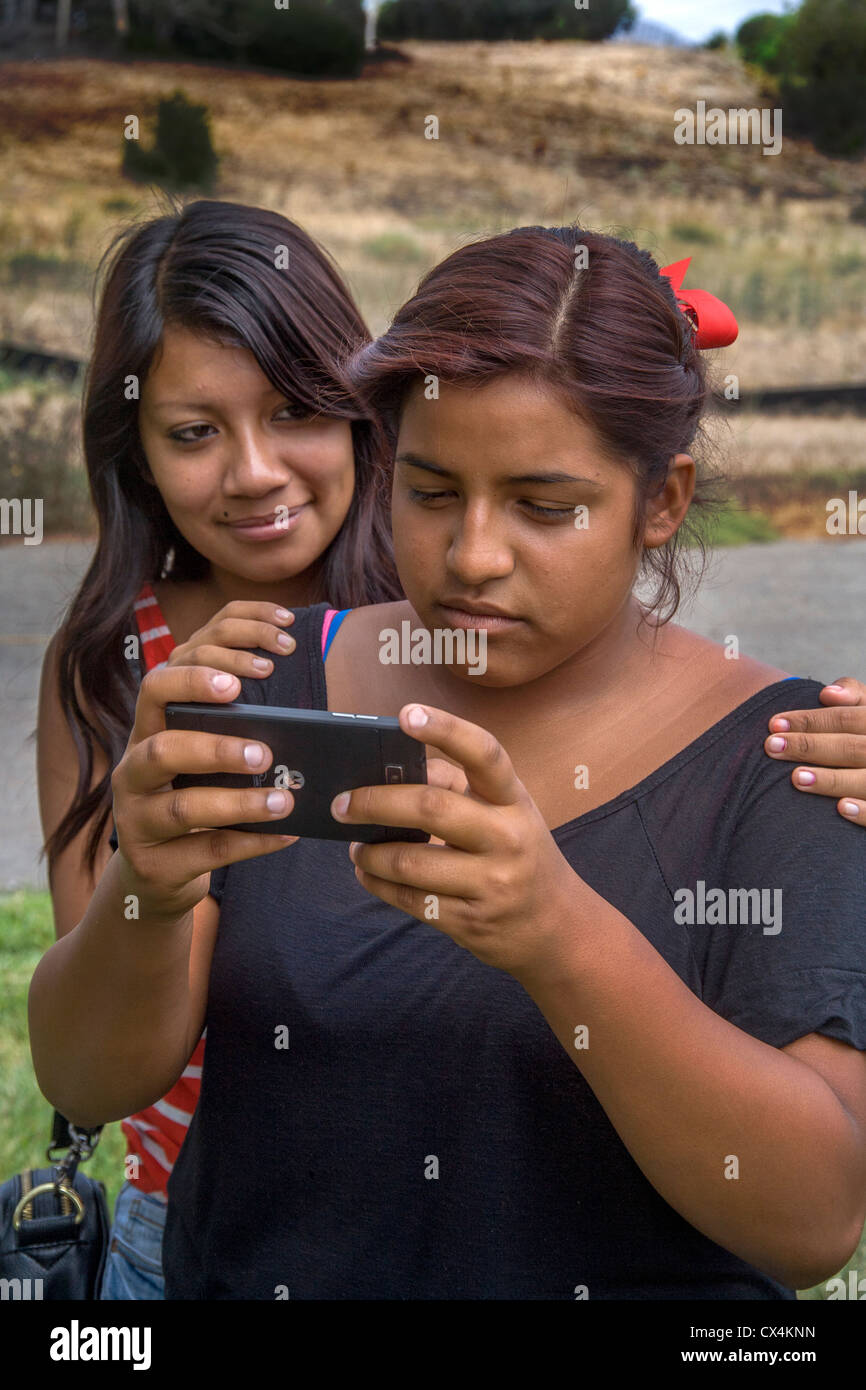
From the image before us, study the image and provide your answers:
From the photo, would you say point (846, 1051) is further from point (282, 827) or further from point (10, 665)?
point (10, 665)

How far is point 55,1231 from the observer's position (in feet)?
6.48

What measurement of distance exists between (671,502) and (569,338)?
279 millimetres

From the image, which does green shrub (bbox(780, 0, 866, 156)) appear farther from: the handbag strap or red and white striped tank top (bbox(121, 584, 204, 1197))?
the handbag strap

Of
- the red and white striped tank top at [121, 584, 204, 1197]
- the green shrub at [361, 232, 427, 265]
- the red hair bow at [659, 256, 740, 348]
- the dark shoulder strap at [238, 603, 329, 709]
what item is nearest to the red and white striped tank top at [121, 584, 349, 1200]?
the red and white striped tank top at [121, 584, 204, 1197]

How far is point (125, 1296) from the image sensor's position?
2.06 m

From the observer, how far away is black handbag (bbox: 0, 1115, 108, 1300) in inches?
76.9

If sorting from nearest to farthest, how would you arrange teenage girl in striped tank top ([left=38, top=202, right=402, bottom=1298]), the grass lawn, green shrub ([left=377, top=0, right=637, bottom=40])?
teenage girl in striped tank top ([left=38, top=202, right=402, bottom=1298])
the grass lawn
green shrub ([left=377, top=0, right=637, bottom=40])

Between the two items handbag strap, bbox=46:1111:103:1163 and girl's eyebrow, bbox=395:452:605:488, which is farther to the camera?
handbag strap, bbox=46:1111:103:1163

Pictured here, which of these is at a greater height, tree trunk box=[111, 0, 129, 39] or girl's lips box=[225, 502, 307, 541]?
tree trunk box=[111, 0, 129, 39]

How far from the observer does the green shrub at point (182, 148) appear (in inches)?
341

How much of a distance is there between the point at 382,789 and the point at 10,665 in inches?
214

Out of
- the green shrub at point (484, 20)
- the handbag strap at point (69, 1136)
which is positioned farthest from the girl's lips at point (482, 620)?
the green shrub at point (484, 20)

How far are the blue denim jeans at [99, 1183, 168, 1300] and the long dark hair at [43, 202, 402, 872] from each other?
58 centimetres

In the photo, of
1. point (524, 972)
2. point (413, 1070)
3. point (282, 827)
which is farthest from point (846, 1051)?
point (282, 827)
